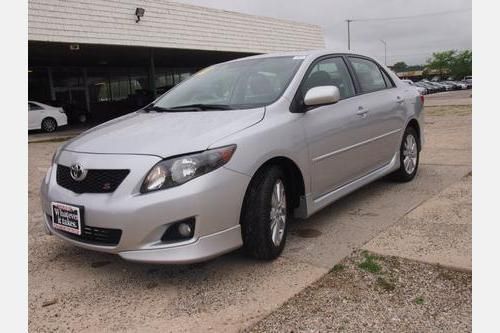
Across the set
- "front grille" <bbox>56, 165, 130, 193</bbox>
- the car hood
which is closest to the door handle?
the car hood

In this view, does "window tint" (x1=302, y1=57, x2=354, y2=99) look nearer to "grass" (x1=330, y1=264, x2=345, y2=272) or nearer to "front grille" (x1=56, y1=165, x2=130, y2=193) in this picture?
"grass" (x1=330, y1=264, x2=345, y2=272)

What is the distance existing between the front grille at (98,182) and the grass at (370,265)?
5.77ft

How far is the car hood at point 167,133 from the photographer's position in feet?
9.91

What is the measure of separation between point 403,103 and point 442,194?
3.77ft

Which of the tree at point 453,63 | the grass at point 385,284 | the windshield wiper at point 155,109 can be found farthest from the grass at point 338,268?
the tree at point 453,63

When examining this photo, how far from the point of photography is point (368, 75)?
5.00 metres

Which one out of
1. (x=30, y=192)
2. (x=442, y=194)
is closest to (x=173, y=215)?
(x=442, y=194)

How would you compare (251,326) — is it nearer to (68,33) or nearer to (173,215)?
(173,215)

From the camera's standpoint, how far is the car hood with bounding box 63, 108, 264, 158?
9.91 ft

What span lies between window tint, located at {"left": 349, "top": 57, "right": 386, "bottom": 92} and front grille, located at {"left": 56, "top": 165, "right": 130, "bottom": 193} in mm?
2797

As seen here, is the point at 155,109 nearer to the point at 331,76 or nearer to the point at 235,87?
the point at 235,87

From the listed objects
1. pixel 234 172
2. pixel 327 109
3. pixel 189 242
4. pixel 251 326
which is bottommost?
pixel 251 326

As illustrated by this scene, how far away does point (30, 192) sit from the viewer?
6.23 meters

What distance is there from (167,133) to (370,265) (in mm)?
1719
